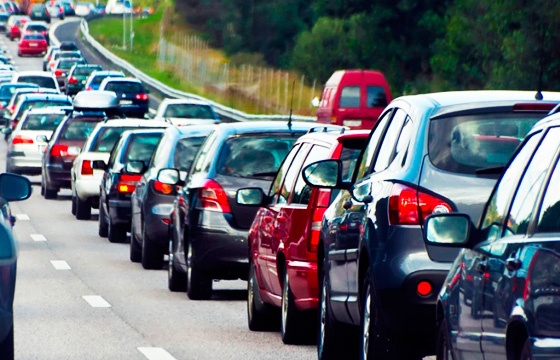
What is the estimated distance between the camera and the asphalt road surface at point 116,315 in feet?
34.6

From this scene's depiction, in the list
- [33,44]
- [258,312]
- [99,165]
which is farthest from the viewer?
[33,44]

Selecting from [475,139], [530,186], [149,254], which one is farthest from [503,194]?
[149,254]

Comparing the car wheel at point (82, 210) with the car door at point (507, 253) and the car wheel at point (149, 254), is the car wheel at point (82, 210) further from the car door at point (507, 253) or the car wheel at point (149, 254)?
the car door at point (507, 253)

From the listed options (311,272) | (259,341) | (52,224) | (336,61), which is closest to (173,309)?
(259,341)

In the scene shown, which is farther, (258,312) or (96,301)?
(96,301)

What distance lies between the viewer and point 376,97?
126 feet

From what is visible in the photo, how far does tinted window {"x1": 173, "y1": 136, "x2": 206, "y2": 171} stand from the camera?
16891 millimetres

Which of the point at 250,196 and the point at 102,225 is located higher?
the point at 250,196

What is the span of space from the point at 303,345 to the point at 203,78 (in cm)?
6845

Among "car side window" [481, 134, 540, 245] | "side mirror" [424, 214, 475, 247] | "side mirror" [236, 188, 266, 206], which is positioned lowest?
"side mirror" [236, 188, 266, 206]

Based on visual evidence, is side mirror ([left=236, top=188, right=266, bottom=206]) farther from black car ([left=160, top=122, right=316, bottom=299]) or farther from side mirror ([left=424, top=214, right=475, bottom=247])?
side mirror ([left=424, top=214, right=475, bottom=247])

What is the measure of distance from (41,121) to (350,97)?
7.62 meters

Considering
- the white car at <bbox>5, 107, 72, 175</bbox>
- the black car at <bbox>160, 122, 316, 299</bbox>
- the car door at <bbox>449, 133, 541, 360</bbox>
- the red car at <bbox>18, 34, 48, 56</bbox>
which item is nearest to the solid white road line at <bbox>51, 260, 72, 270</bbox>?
the black car at <bbox>160, 122, 316, 299</bbox>

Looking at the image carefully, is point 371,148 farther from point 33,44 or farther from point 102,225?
point 33,44
